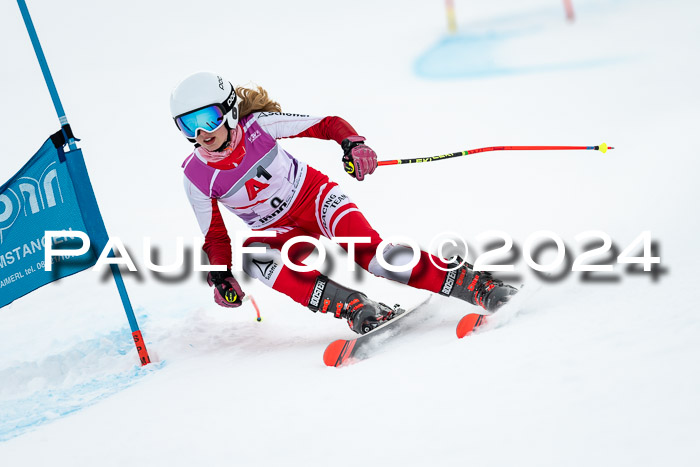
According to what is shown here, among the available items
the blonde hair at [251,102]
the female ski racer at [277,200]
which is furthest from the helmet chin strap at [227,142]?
the blonde hair at [251,102]

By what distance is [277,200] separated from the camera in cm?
302

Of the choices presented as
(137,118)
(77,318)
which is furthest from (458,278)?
(137,118)

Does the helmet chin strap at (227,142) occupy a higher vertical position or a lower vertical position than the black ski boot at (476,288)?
higher

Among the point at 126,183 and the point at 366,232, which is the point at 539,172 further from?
the point at 126,183

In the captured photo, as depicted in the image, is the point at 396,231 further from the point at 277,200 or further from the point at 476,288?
the point at 476,288

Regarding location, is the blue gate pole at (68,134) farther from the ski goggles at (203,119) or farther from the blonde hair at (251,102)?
the blonde hair at (251,102)

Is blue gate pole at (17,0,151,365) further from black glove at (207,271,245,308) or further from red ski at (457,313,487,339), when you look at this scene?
red ski at (457,313,487,339)

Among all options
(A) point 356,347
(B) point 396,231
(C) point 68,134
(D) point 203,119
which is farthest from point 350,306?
(B) point 396,231

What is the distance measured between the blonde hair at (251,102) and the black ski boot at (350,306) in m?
0.77

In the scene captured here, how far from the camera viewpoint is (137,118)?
26.6 feet

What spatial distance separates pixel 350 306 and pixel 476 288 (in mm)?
512

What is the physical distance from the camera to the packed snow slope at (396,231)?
5.50ft

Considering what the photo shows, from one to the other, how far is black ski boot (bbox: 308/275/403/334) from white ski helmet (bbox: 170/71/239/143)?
77cm

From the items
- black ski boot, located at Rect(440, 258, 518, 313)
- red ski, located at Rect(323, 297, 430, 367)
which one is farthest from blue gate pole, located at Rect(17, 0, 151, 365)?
black ski boot, located at Rect(440, 258, 518, 313)
